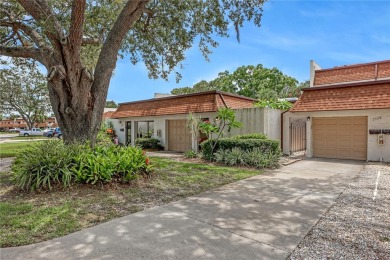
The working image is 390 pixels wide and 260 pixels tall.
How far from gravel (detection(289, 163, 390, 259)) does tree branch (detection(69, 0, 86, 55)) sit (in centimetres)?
→ 738

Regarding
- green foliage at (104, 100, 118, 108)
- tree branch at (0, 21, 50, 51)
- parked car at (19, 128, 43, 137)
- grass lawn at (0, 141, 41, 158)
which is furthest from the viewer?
green foliage at (104, 100, 118, 108)

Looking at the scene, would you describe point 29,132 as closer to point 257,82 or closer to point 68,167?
point 257,82

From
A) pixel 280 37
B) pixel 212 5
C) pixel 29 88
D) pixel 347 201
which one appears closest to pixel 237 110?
pixel 280 37

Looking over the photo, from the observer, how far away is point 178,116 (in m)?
15.5

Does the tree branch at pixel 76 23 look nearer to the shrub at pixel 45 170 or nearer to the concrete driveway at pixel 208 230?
the shrub at pixel 45 170

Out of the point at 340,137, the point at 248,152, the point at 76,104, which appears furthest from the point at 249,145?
the point at 76,104

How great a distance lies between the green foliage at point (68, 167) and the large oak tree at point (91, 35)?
4.31 feet

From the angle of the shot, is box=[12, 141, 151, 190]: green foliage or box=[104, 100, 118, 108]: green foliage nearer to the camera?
box=[12, 141, 151, 190]: green foliage

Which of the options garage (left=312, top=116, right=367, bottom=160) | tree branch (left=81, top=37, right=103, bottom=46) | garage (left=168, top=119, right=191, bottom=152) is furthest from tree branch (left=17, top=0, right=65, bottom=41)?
garage (left=312, top=116, right=367, bottom=160)

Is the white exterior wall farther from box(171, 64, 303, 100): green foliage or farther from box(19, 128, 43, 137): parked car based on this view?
box(19, 128, 43, 137): parked car

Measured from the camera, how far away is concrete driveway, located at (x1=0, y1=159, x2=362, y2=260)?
→ 9.97 ft

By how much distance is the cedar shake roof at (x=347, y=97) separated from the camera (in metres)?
10.5

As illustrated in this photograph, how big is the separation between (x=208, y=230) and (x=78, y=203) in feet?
9.41

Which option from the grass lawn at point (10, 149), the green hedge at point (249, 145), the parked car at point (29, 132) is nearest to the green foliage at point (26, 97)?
the parked car at point (29, 132)
